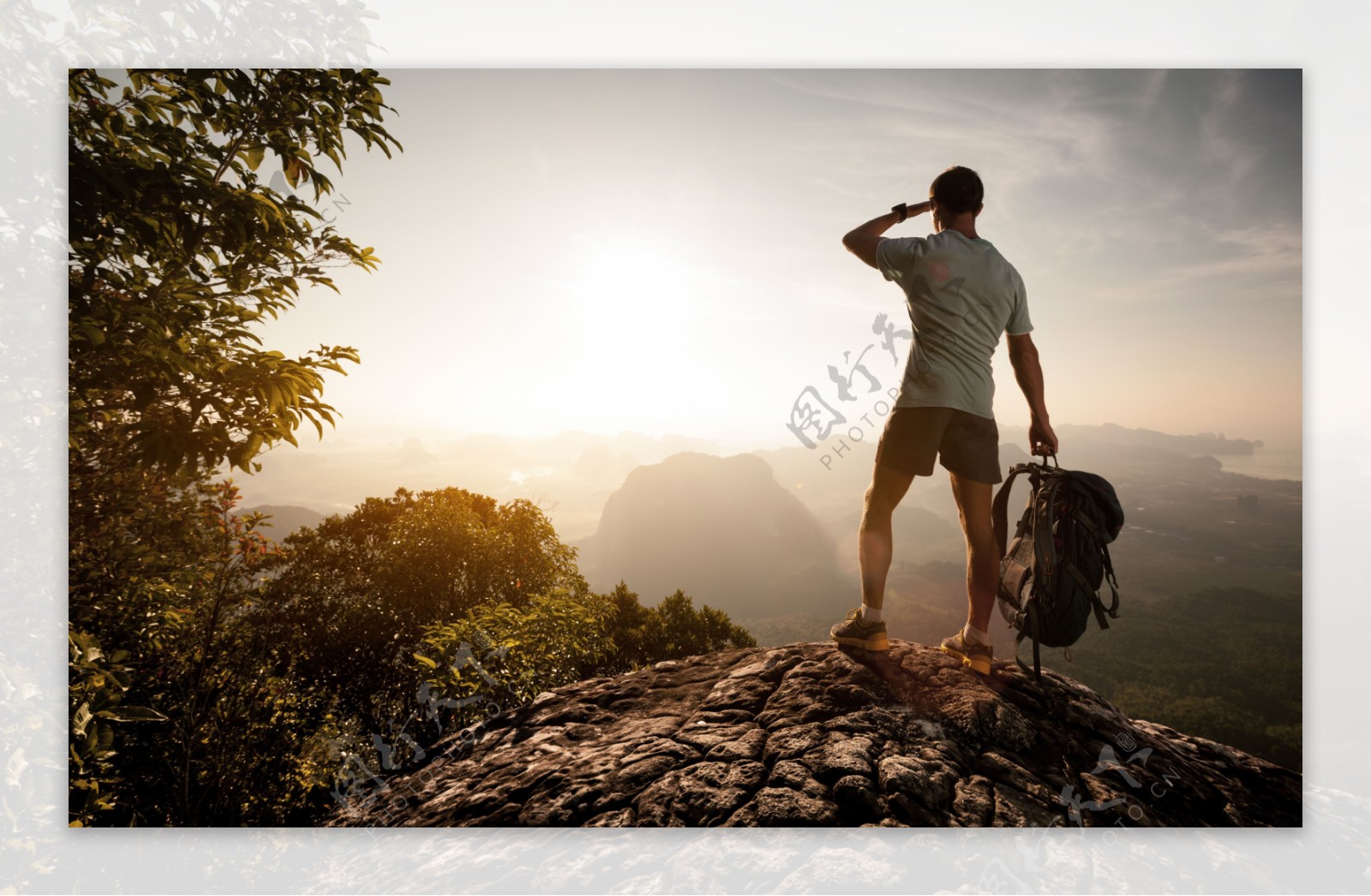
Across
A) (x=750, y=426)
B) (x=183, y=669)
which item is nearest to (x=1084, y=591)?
(x=750, y=426)

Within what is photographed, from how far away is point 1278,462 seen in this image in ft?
9.89

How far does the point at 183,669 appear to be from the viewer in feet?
9.87

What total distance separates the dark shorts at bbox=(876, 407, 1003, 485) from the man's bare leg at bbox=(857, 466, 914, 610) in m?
0.06

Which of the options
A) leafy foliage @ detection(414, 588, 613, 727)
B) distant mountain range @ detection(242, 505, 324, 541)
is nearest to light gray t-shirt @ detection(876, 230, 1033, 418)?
leafy foliage @ detection(414, 588, 613, 727)

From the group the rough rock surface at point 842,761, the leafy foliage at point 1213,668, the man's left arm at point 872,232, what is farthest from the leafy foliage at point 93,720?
the leafy foliage at point 1213,668

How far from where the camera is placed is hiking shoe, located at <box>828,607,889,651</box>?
2.76 metres

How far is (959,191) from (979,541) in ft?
5.06

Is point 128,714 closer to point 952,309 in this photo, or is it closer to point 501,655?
point 501,655

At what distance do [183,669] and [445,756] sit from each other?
Result: 56.2 inches

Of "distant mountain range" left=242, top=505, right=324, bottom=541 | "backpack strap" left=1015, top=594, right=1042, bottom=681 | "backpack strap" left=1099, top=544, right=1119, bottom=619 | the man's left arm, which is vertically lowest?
"backpack strap" left=1015, top=594, right=1042, bottom=681

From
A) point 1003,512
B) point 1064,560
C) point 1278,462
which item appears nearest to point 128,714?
point 1003,512

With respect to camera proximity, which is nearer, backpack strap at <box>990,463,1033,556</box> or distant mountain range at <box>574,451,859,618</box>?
backpack strap at <box>990,463,1033,556</box>

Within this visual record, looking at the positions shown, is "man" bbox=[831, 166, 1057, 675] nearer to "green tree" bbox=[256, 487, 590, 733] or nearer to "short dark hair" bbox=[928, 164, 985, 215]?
"short dark hair" bbox=[928, 164, 985, 215]

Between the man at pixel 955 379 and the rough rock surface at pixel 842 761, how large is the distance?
0.29m
